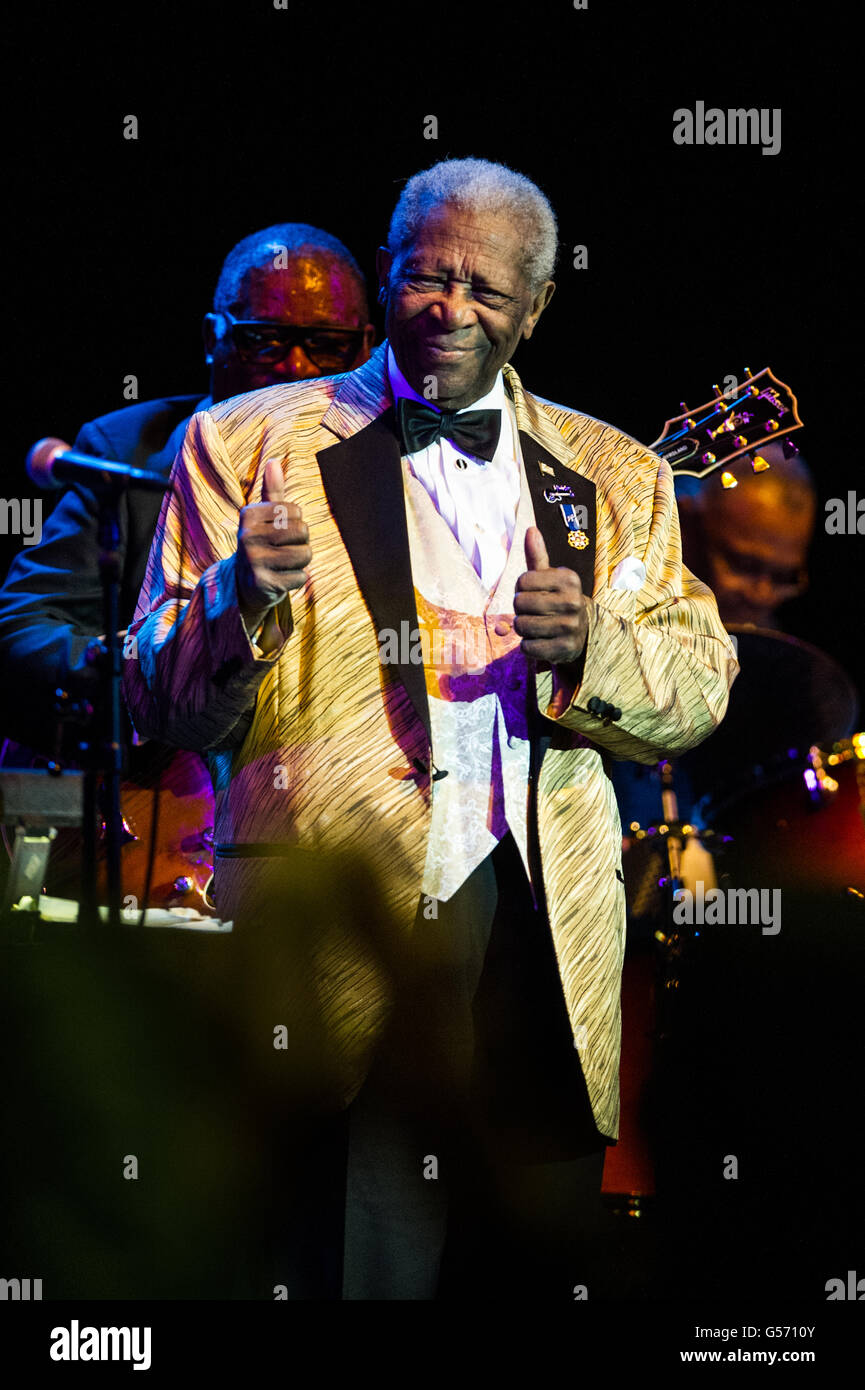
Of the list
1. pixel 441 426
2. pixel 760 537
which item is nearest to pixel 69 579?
pixel 441 426

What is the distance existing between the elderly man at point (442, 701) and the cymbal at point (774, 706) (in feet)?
5.81

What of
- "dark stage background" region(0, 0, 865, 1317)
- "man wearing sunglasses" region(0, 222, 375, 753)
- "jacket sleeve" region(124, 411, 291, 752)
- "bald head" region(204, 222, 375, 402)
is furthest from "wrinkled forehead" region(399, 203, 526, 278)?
"dark stage background" region(0, 0, 865, 1317)

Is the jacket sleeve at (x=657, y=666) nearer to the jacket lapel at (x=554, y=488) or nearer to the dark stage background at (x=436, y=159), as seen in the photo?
the jacket lapel at (x=554, y=488)

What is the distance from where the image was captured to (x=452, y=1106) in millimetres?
2166

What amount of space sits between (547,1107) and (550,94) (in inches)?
102

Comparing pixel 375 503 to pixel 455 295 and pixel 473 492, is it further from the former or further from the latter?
pixel 455 295

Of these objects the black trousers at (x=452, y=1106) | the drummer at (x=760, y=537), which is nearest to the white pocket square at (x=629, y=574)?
the black trousers at (x=452, y=1106)

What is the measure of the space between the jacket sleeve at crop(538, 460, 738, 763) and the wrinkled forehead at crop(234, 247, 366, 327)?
4.31 feet

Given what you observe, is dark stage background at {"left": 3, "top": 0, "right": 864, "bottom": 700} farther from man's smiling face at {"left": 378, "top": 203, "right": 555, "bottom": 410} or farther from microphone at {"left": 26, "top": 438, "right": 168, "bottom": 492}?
microphone at {"left": 26, "top": 438, "right": 168, "bottom": 492}

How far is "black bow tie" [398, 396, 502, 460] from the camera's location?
2348mm

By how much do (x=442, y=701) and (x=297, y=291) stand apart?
164 centimetres

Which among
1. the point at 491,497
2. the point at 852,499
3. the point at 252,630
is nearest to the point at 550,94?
the point at 852,499

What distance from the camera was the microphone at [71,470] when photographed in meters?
1.91

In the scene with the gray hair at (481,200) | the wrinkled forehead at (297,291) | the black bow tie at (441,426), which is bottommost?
the black bow tie at (441,426)
